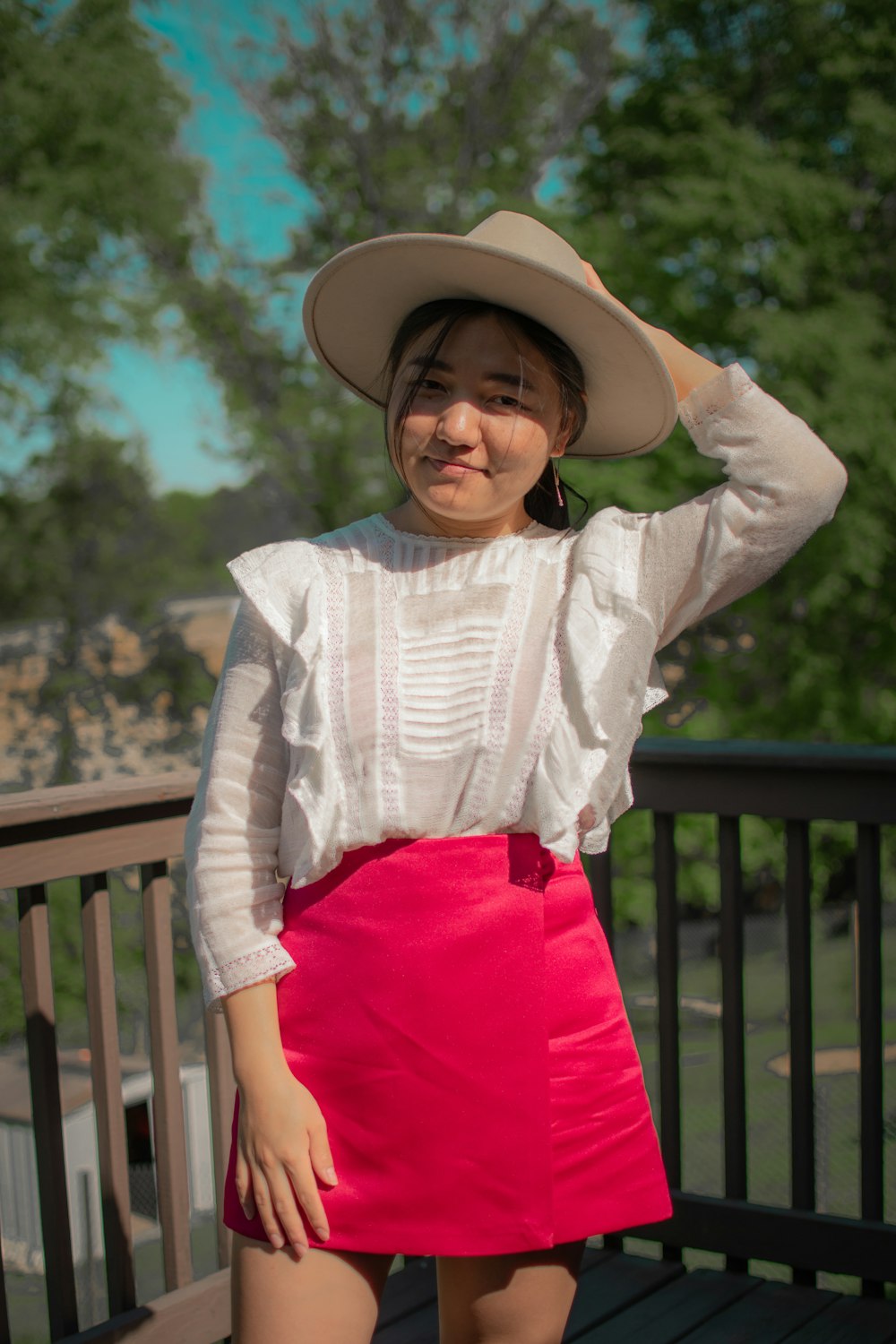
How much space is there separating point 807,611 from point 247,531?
6.73 meters

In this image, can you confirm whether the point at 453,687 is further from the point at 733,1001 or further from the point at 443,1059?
the point at 733,1001

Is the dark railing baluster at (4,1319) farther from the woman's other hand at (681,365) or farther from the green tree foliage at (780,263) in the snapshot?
the green tree foliage at (780,263)

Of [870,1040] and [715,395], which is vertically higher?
[715,395]

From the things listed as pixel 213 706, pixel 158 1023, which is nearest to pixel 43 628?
pixel 158 1023

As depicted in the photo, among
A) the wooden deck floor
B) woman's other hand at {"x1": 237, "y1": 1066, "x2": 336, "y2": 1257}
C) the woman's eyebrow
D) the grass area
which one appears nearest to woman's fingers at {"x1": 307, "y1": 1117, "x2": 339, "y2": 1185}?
woman's other hand at {"x1": 237, "y1": 1066, "x2": 336, "y2": 1257}

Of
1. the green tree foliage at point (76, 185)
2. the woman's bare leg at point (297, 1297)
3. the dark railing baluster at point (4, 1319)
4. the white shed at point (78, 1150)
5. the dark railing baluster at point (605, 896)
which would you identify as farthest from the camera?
the green tree foliage at point (76, 185)

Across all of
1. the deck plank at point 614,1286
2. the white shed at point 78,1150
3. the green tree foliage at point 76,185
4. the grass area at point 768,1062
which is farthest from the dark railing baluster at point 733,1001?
the green tree foliage at point 76,185

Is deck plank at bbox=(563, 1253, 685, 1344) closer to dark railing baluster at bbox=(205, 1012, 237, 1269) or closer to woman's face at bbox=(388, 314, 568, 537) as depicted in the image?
dark railing baluster at bbox=(205, 1012, 237, 1269)

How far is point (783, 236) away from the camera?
429 inches

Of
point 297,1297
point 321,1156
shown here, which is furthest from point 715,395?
point 297,1297

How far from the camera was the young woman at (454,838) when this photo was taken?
1106 millimetres

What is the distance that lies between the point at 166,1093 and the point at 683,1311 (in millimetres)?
982

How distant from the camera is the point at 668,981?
2.26 meters

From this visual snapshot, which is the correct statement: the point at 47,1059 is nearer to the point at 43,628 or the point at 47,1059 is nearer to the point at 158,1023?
the point at 158,1023
